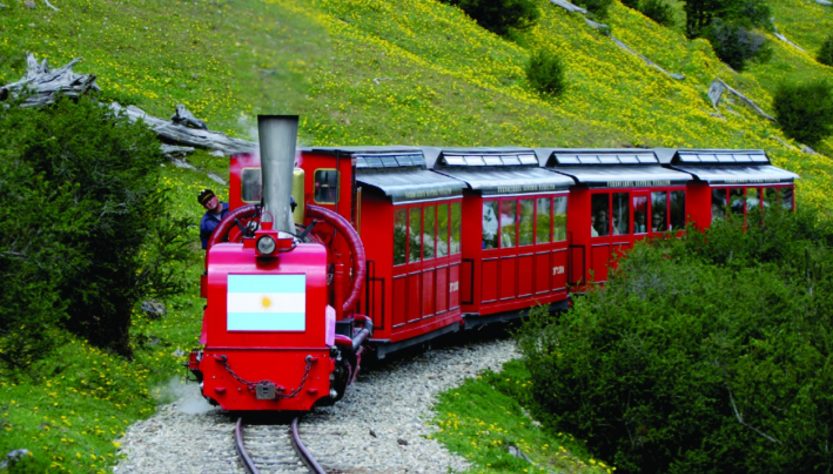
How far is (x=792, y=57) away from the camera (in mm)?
86812

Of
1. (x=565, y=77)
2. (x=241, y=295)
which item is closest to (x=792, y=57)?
(x=565, y=77)

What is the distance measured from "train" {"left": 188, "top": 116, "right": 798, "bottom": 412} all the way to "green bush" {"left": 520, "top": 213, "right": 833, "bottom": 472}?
2331 mm

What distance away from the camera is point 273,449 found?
45.4 feet

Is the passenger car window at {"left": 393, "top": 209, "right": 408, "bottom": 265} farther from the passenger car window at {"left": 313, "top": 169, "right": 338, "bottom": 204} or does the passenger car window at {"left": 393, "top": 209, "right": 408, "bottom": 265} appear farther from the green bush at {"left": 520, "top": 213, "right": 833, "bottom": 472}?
the green bush at {"left": 520, "top": 213, "right": 833, "bottom": 472}

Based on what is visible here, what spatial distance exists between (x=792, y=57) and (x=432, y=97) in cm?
4822

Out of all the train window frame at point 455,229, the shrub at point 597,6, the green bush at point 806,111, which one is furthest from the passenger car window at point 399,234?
the shrub at point 597,6

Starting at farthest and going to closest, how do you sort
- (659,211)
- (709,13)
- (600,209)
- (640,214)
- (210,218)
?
Result: (709,13), (659,211), (640,214), (600,209), (210,218)

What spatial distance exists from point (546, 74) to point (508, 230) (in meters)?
30.6

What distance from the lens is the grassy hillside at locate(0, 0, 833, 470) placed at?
17.9 meters

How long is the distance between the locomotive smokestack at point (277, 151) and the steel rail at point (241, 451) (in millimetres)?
2741

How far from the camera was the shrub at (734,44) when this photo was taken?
78.6 meters

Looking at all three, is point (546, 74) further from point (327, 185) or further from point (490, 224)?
point (327, 185)

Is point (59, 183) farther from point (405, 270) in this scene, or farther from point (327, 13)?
point (327, 13)

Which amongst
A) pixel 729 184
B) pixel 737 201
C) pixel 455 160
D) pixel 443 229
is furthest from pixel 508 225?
pixel 737 201
